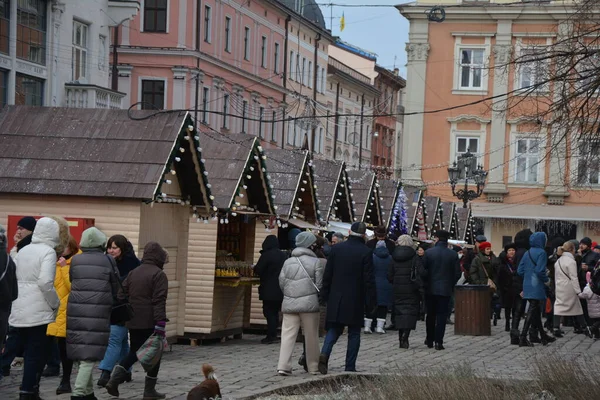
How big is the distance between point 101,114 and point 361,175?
53.5 ft

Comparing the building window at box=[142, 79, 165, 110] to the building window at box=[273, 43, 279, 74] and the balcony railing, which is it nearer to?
the building window at box=[273, 43, 279, 74]

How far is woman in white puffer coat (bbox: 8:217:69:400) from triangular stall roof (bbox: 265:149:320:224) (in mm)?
12465

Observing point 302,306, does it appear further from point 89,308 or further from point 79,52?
point 79,52

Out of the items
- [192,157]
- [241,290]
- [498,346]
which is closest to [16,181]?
[192,157]

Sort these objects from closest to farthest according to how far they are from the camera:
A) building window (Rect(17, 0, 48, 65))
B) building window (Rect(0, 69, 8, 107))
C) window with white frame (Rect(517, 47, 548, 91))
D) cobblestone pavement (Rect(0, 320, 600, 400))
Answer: cobblestone pavement (Rect(0, 320, 600, 400)) → window with white frame (Rect(517, 47, 548, 91)) → building window (Rect(0, 69, 8, 107)) → building window (Rect(17, 0, 48, 65))

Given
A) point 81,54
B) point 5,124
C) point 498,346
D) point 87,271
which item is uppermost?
point 81,54

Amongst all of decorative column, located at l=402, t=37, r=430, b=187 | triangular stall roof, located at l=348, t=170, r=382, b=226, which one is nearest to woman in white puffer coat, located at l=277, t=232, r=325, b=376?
triangular stall roof, located at l=348, t=170, r=382, b=226

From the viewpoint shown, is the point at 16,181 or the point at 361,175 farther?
the point at 361,175

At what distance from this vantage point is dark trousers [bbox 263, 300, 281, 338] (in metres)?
22.4

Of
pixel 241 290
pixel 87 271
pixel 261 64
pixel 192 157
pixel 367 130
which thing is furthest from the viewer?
pixel 367 130

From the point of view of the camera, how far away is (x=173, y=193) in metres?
20.0

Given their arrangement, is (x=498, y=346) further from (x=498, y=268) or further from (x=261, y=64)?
(x=261, y=64)

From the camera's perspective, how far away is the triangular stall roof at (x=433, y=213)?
158 feet

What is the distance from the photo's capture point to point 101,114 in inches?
778
